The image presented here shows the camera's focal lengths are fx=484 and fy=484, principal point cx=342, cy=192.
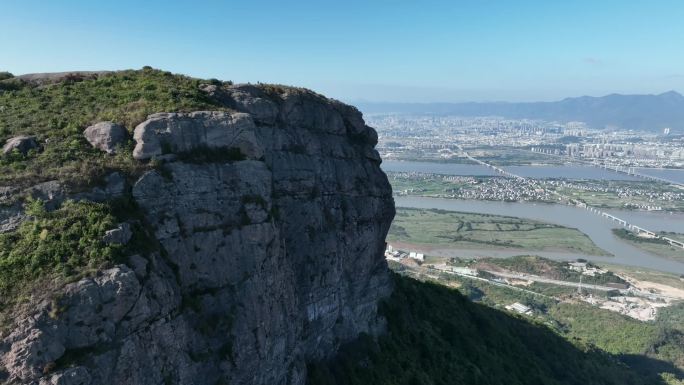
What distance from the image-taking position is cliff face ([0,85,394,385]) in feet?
39.0

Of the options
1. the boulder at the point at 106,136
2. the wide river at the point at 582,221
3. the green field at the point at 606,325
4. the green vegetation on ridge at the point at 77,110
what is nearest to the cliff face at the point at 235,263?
the boulder at the point at 106,136

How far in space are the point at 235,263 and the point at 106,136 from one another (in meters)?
6.12

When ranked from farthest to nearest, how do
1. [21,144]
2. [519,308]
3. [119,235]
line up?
[519,308], [21,144], [119,235]

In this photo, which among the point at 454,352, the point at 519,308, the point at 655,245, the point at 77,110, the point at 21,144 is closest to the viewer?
the point at 21,144

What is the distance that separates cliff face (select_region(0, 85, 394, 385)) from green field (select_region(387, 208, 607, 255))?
94.1 meters

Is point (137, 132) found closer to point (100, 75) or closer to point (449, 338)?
point (100, 75)

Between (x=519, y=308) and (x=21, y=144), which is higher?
(x=21, y=144)

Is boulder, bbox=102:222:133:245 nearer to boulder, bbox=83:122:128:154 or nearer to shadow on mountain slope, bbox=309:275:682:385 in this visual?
boulder, bbox=83:122:128:154

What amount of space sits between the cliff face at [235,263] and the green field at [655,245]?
4374 inches

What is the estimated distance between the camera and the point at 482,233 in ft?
412

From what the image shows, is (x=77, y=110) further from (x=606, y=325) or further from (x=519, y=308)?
(x=606, y=325)

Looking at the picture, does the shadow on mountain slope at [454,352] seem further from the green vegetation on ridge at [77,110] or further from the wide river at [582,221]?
the wide river at [582,221]

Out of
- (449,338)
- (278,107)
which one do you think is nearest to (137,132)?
(278,107)

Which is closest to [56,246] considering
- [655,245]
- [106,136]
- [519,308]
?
[106,136]
